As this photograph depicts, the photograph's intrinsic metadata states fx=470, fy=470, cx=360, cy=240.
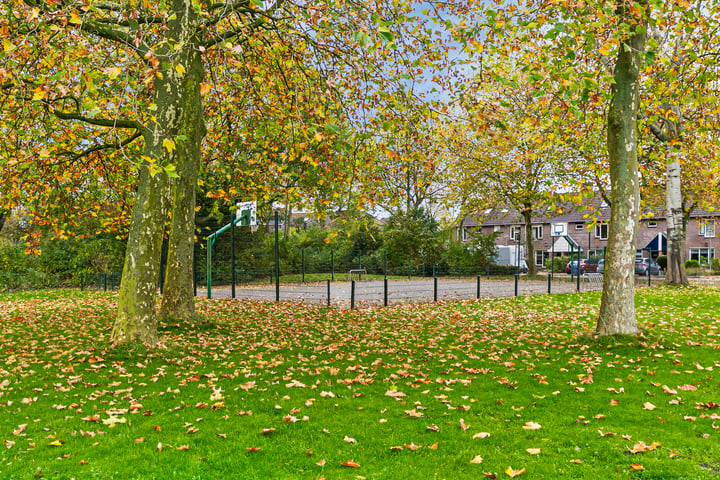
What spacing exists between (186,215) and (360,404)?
6890 millimetres

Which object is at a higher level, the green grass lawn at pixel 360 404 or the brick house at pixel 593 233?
the brick house at pixel 593 233

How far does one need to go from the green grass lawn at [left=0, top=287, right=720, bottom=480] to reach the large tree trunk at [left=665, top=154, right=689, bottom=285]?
1064cm

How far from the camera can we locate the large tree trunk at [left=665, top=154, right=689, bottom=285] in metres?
19.1

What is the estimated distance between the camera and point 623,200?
8219 millimetres

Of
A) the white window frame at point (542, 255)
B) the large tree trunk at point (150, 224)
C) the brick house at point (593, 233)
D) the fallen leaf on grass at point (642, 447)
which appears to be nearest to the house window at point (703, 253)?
the brick house at point (593, 233)

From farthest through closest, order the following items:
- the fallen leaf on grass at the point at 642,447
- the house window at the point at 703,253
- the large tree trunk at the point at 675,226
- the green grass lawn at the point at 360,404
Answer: the house window at the point at 703,253
the large tree trunk at the point at 675,226
the fallen leaf on grass at the point at 642,447
the green grass lawn at the point at 360,404

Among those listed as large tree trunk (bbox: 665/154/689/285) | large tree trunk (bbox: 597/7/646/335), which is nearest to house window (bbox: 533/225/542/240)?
large tree trunk (bbox: 665/154/689/285)

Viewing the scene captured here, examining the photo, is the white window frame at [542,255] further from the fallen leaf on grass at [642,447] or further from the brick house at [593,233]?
the fallen leaf on grass at [642,447]

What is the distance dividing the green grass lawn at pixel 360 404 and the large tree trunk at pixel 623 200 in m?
0.52

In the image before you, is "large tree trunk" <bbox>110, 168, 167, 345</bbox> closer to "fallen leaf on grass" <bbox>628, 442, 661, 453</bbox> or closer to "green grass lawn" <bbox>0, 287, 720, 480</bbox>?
"green grass lawn" <bbox>0, 287, 720, 480</bbox>

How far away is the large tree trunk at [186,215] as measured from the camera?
10.0 meters

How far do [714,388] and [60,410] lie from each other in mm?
7478

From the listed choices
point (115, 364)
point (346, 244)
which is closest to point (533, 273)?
point (346, 244)

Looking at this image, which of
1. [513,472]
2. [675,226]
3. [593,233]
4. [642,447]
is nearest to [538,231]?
[593,233]
